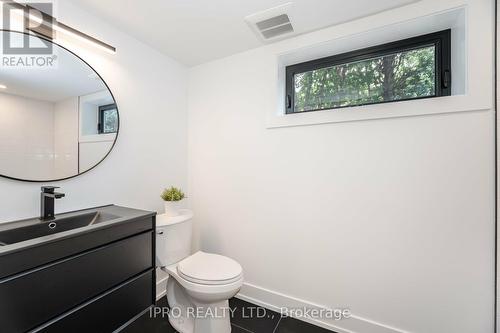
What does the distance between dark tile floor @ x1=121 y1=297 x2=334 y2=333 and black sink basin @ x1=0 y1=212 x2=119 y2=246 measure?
0.85 m

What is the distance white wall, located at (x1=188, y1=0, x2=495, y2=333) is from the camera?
1.28m

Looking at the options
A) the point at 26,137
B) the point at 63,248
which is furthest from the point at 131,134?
the point at 63,248

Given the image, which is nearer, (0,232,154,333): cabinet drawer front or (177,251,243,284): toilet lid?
(0,232,154,333): cabinet drawer front

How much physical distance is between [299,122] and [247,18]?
2.70 ft

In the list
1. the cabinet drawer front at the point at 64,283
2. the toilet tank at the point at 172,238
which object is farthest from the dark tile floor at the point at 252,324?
the cabinet drawer front at the point at 64,283

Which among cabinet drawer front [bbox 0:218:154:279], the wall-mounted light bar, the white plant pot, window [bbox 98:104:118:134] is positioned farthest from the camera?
the white plant pot

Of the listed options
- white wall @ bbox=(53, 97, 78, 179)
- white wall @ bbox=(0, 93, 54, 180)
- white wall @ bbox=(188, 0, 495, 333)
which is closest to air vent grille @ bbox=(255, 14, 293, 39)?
white wall @ bbox=(188, 0, 495, 333)

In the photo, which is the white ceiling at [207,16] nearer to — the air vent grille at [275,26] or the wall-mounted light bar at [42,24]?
the air vent grille at [275,26]

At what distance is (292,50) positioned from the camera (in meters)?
1.79

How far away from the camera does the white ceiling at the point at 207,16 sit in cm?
144

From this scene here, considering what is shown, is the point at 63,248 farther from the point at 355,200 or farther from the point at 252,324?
the point at 355,200

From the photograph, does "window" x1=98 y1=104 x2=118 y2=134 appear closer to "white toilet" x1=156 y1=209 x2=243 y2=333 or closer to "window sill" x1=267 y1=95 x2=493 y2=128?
"white toilet" x1=156 y1=209 x2=243 y2=333

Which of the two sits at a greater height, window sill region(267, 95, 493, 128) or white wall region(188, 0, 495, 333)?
window sill region(267, 95, 493, 128)

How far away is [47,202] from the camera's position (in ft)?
4.19
